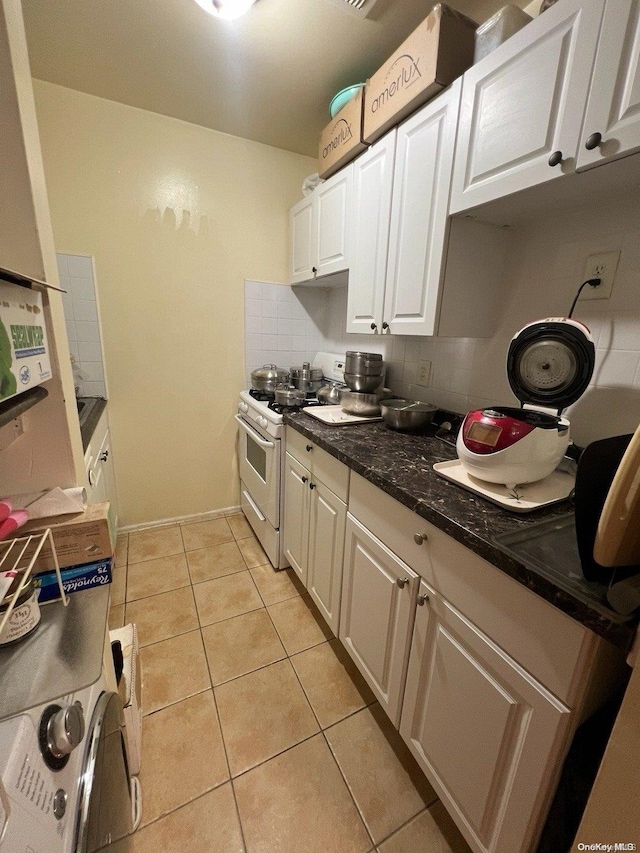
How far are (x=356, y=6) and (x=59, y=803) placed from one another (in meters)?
2.18

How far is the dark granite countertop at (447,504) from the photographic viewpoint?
55cm

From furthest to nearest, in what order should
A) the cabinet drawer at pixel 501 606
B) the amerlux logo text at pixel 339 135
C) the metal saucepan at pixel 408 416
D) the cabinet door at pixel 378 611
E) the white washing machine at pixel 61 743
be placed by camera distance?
the amerlux logo text at pixel 339 135, the metal saucepan at pixel 408 416, the cabinet door at pixel 378 611, the cabinet drawer at pixel 501 606, the white washing machine at pixel 61 743

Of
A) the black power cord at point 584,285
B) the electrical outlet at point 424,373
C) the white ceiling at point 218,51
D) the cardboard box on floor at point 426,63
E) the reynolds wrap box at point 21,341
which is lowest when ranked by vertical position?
the electrical outlet at point 424,373

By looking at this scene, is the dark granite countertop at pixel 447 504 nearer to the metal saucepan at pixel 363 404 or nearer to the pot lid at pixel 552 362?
the metal saucepan at pixel 363 404

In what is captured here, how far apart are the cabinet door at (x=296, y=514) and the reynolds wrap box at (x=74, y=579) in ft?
3.05

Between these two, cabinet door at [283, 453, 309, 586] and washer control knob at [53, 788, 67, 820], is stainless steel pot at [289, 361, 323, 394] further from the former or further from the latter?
washer control knob at [53, 788, 67, 820]

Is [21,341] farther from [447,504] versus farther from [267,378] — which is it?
[267,378]

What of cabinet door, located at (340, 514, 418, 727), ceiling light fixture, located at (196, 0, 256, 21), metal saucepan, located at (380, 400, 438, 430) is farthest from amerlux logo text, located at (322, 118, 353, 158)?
cabinet door, located at (340, 514, 418, 727)

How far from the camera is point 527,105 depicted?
0.91 metres

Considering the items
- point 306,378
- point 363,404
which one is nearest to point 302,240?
point 306,378

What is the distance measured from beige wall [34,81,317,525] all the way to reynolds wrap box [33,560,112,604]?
166cm

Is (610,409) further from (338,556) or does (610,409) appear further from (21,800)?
(21,800)

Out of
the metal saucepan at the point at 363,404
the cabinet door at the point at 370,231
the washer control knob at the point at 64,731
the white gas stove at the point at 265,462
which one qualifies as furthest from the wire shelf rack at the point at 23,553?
the cabinet door at the point at 370,231

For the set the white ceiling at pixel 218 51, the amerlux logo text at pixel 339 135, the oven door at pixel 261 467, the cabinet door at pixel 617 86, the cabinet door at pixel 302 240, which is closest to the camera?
the cabinet door at pixel 617 86
